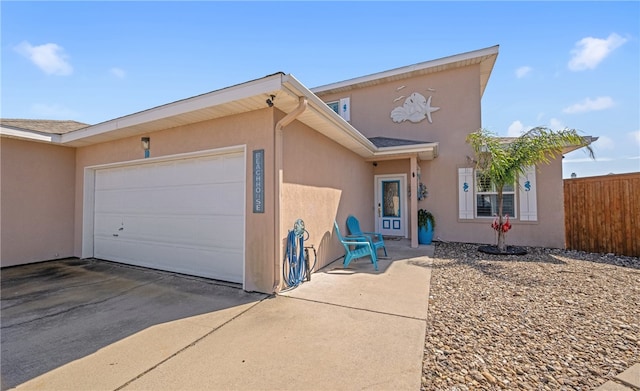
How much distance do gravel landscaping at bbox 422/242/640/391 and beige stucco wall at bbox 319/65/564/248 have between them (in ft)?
8.54

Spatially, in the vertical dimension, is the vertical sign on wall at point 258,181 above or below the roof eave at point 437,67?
below

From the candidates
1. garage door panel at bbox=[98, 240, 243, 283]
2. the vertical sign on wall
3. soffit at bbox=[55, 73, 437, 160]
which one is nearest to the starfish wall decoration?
soffit at bbox=[55, 73, 437, 160]

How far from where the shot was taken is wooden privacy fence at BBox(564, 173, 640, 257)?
6629mm

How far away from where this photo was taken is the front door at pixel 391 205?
373 inches

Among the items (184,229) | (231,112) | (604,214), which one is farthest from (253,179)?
(604,214)

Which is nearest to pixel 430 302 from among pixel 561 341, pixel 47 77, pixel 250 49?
pixel 561 341

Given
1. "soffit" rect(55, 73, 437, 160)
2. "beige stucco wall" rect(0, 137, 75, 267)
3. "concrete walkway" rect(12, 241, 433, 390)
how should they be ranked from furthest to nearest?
"beige stucco wall" rect(0, 137, 75, 267)
"soffit" rect(55, 73, 437, 160)
"concrete walkway" rect(12, 241, 433, 390)

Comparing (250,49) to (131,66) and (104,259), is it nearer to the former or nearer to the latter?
(131,66)

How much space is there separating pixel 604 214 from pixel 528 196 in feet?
5.52

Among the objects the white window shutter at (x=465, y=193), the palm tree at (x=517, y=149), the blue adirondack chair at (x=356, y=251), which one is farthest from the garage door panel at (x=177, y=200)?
the white window shutter at (x=465, y=193)

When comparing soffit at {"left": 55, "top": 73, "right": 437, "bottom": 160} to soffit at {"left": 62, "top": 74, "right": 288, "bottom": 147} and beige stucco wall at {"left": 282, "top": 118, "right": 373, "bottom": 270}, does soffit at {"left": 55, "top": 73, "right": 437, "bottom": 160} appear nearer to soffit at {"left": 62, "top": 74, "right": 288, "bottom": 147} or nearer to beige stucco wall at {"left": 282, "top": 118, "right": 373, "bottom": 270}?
soffit at {"left": 62, "top": 74, "right": 288, "bottom": 147}

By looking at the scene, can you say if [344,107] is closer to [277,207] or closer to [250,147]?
[250,147]

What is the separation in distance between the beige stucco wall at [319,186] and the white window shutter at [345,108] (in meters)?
3.57

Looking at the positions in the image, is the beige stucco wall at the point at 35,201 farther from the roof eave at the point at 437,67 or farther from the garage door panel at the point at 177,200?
the roof eave at the point at 437,67
